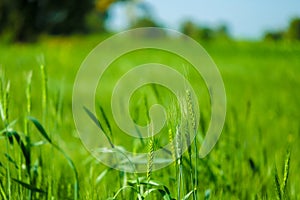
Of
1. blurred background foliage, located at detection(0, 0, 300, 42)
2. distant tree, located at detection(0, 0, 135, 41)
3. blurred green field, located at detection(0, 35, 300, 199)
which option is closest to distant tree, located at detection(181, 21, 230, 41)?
blurred background foliage, located at detection(0, 0, 300, 42)

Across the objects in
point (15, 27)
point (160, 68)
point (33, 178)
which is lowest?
point (33, 178)

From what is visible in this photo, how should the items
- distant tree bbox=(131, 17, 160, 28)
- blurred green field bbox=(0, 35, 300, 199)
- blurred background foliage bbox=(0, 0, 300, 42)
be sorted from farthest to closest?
distant tree bbox=(131, 17, 160, 28) < blurred background foliage bbox=(0, 0, 300, 42) < blurred green field bbox=(0, 35, 300, 199)

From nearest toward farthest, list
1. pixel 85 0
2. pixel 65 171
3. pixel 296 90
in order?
pixel 65 171 → pixel 296 90 → pixel 85 0

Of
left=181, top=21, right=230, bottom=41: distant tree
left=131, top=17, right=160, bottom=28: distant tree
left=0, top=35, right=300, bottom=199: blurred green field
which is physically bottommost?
left=0, top=35, right=300, bottom=199: blurred green field

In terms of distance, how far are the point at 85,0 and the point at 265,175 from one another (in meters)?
19.8

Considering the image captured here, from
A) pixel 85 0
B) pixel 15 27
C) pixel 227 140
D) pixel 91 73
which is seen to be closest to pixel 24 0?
pixel 15 27

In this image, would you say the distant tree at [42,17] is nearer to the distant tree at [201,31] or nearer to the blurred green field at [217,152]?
the distant tree at [201,31]

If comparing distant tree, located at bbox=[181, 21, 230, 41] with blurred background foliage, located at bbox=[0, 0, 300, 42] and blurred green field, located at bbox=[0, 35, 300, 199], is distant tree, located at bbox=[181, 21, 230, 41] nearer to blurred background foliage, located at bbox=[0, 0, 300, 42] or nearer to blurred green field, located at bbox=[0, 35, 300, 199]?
blurred background foliage, located at bbox=[0, 0, 300, 42]

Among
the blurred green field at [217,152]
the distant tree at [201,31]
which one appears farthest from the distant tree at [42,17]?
the blurred green field at [217,152]

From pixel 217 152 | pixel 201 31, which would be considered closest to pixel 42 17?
pixel 201 31

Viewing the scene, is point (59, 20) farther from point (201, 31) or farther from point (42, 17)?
point (201, 31)

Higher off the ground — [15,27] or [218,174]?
[15,27]

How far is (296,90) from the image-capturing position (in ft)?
11.5

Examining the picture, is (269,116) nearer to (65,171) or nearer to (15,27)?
(65,171)
